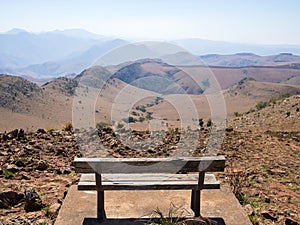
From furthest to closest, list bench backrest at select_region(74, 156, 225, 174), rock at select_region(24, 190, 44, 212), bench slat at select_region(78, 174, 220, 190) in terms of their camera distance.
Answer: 1. rock at select_region(24, 190, 44, 212)
2. bench slat at select_region(78, 174, 220, 190)
3. bench backrest at select_region(74, 156, 225, 174)

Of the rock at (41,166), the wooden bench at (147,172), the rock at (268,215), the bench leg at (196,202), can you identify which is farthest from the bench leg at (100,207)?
the rock at (41,166)

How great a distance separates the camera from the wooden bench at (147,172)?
3395mm

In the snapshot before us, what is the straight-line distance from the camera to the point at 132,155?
706 cm

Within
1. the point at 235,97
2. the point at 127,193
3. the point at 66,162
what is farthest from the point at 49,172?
the point at 235,97

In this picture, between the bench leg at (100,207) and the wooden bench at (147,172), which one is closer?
the wooden bench at (147,172)

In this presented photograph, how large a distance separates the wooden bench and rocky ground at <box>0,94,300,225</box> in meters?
0.66

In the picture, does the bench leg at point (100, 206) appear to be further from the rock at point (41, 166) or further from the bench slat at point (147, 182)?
the rock at point (41, 166)

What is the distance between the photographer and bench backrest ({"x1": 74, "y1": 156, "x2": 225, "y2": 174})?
3379 millimetres

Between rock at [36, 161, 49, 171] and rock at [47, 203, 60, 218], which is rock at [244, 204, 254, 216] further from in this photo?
rock at [36, 161, 49, 171]

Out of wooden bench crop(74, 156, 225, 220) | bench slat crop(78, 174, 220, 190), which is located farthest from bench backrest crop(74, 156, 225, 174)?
bench slat crop(78, 174, 220, 190)

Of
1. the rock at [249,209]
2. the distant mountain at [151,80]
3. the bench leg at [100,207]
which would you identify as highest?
the distant mountain at [151,80]

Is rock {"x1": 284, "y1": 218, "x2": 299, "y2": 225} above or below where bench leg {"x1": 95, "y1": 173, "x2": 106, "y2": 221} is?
below

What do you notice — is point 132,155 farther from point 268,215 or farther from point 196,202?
point 268,215

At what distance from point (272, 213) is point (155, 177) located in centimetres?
153
